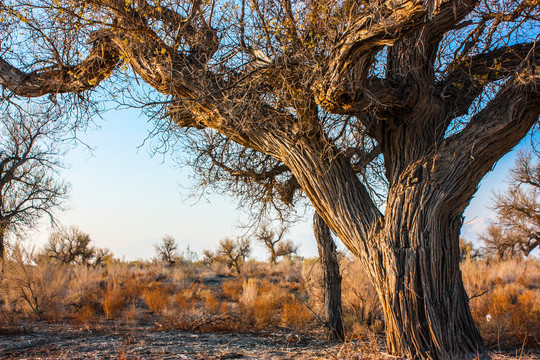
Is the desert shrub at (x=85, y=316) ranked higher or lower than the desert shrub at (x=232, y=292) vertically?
lower

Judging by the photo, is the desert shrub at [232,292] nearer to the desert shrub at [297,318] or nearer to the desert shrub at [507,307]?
the desert shrub at [297,318]

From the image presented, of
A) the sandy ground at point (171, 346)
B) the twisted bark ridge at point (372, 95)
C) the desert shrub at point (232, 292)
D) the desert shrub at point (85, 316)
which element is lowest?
the sandy ground at point (171, 346)

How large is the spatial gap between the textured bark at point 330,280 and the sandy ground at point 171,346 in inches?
19.2

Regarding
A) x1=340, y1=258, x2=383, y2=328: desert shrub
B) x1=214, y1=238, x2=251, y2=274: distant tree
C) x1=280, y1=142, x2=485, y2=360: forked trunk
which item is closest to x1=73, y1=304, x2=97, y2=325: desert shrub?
x1=340, y1=258, x2=383, y2=328: desert shrub

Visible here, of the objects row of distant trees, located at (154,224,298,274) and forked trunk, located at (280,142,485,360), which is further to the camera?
row of distant trees, located at (154,224,298,274)

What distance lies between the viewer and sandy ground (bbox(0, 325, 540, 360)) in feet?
15.2

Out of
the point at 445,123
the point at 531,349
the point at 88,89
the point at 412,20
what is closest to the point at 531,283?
the point at 531,349

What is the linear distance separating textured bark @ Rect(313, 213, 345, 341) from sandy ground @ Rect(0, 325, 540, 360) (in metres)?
0.49

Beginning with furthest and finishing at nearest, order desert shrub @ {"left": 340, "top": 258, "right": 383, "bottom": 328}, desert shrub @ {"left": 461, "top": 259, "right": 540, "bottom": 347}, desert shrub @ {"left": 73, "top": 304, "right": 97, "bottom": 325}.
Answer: desert shrub @ {"left": 340, "top": 258, "right": 383, "bottom": 328}, desert shrub @ {"left": 73, "top": 304, "right": 97, "bottom": 325}, desert shrub @ {"left": 461, "top": 259, "right": 540, "bottom": 347}

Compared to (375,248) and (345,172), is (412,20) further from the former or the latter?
(375,248)

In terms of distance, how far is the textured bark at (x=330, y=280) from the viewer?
6.85 meters

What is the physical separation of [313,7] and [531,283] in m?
14.7

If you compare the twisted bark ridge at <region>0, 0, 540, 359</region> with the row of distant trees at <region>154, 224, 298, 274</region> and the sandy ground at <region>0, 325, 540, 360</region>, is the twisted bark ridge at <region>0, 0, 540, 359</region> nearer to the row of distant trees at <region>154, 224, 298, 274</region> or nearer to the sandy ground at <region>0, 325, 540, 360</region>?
the sandy ground at <region>0, 325, 540, 360</region>

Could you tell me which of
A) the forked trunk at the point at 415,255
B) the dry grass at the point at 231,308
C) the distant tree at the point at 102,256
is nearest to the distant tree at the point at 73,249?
the distant tree at the point at 102,256
